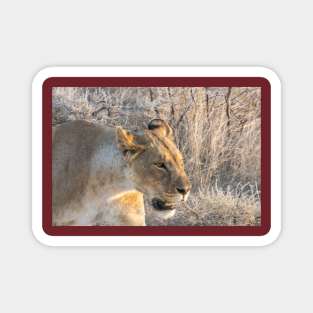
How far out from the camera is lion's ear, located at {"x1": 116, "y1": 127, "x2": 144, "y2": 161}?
15797 mm

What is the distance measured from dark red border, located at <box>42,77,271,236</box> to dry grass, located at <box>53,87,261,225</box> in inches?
1.5

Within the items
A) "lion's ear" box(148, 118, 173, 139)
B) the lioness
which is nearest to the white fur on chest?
the lioness

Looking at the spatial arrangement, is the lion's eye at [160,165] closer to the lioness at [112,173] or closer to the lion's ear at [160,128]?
the lioness at [112,173]

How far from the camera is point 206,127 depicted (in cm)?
1598

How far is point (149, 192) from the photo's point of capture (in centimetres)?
1585

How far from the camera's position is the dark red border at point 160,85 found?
15.8 metres

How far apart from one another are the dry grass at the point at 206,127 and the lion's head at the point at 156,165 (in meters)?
0.07

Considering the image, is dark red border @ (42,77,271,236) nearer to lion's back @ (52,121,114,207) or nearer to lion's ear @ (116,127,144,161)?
lion's back @ (52,121,114,207)
